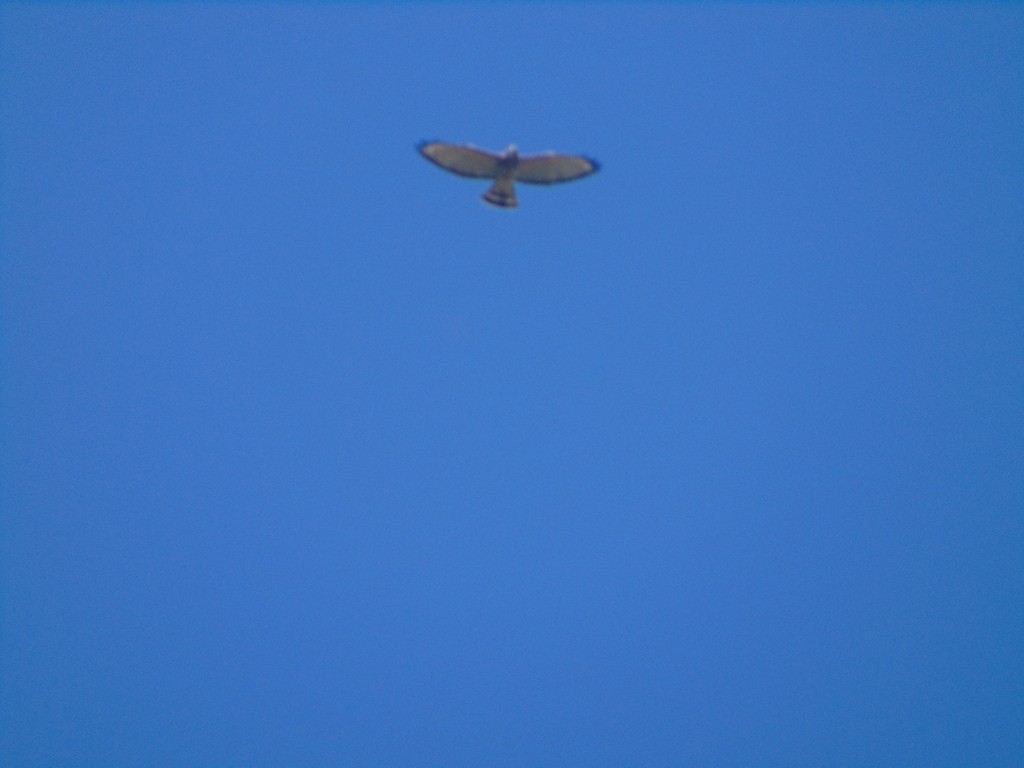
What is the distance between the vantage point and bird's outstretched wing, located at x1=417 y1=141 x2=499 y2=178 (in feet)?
72.0

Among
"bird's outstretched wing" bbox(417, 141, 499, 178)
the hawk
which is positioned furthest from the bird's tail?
"bird's outstretched wing" bbox(417, 141, 499, 178)

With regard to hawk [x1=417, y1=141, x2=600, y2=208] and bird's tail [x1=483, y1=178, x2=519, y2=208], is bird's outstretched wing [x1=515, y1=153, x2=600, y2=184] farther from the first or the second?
bird's tail [x1=483, y1=178, x2=519, y2=208]

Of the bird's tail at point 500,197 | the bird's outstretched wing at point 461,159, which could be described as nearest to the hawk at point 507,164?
the bird's outstretched wing at point 461,159

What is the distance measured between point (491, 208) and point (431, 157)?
1.22m

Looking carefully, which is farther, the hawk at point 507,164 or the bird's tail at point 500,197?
the bird's tail at point 500,197

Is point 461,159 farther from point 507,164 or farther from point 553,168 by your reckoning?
point 553,168

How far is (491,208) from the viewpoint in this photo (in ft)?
74.7

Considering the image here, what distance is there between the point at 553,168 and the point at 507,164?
0.62 metres

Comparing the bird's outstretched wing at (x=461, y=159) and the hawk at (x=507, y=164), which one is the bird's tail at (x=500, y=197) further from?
the bird's outstretched wing at (x=461, y=159)

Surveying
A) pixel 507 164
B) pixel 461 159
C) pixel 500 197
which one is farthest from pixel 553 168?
pixel 461 159

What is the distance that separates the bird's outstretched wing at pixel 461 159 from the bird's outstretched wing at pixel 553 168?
1.28ft

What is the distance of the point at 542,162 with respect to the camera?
22.1 metres

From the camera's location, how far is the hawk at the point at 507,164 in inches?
864

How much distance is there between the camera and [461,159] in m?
22.2
